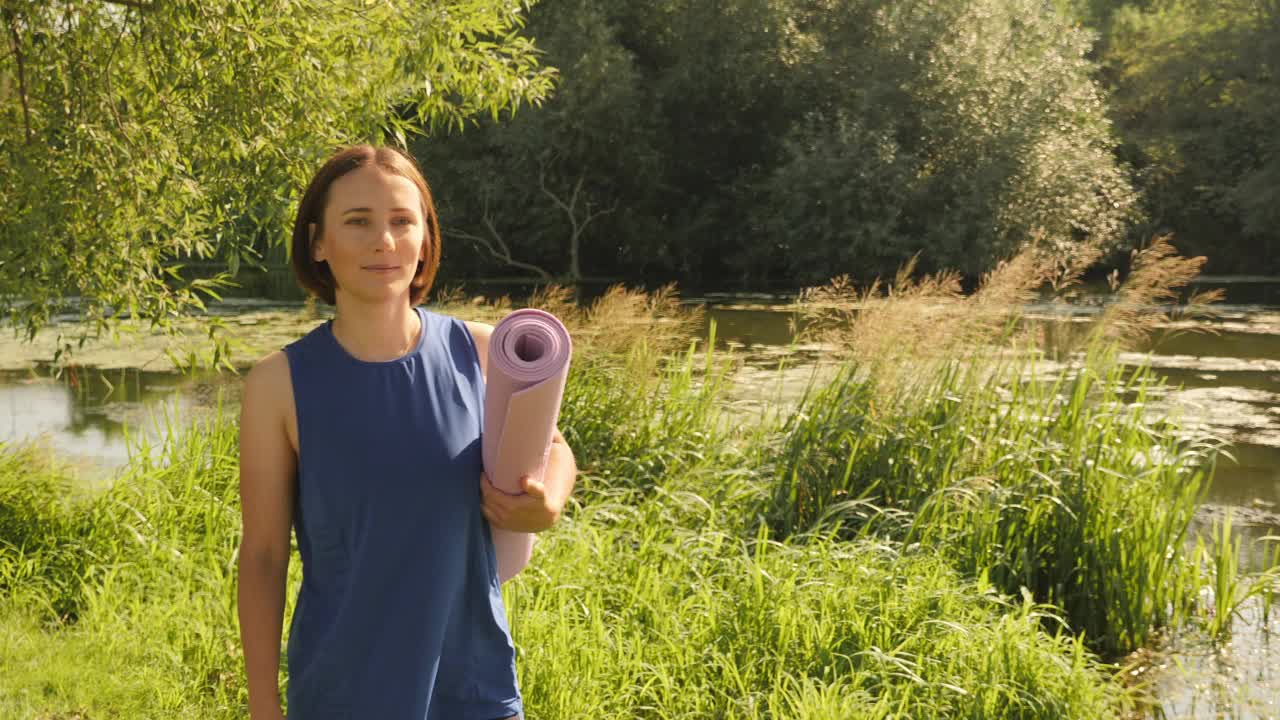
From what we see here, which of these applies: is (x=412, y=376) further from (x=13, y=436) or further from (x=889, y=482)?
(x=13, y=436)

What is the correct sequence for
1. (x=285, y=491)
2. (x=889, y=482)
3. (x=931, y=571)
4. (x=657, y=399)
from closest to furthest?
(x=285, y=491), (x=931, y=571), (x=889, y=482), (x=657, y=399)

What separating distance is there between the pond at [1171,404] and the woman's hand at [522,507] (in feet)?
11.5

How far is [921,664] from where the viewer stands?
11.5 ft

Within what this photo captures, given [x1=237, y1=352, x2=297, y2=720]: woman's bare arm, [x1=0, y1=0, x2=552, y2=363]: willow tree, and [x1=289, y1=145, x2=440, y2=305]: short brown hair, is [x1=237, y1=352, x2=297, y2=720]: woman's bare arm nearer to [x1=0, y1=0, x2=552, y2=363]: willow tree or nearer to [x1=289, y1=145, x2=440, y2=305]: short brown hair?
[x1=289, y1=145, x2=440, y2=305]: short brown hair

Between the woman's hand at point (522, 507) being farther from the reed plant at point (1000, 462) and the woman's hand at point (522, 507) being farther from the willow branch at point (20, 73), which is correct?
the reed plant at point (1000, 462)

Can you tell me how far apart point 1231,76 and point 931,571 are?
75.8ft

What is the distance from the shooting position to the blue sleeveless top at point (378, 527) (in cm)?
130

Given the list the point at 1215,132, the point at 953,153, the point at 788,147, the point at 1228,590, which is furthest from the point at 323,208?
the point at 1215,132

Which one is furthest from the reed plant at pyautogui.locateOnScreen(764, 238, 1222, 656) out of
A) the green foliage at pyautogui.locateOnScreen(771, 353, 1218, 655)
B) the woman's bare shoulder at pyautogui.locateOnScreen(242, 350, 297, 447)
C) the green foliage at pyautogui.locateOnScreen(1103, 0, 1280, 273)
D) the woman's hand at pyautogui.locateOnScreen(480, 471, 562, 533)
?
the green foliage at pyautogui.locateOnScreen(1103, 0, 1280, 273)

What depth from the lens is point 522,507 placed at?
4.24 feet

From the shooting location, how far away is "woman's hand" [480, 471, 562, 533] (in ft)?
4.22

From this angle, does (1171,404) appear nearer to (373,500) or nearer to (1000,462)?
(1000,462)

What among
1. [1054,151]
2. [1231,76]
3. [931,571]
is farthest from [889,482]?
[1231,76]

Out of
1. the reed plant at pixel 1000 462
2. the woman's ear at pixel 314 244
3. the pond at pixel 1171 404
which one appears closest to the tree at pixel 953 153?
the pond at pixel 1171 404
